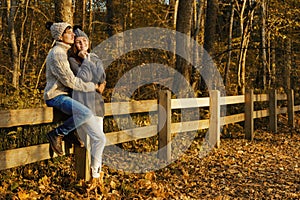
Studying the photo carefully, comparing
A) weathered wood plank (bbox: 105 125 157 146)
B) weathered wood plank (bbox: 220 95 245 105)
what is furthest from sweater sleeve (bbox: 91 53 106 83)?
weathered wood plank (bbox: 220 95 245 105)

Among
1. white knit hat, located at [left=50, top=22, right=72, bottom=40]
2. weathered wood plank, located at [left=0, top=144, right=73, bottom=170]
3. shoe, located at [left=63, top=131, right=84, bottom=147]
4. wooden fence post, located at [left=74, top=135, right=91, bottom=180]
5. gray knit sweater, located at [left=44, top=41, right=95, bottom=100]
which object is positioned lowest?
wooden fence post, located at [left=74, top=135, right=91, bottom=180]

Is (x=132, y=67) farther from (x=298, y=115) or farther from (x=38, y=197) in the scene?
(x=38, y=197)

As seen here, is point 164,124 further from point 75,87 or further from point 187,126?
point 75,87

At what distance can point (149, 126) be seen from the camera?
27.0ft

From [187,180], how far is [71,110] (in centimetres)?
258

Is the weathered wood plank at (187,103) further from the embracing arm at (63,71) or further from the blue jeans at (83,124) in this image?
the embracing arm at (63,71)

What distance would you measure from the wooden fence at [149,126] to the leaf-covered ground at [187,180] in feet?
1.20

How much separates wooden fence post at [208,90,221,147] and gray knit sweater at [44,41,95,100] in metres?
5.18

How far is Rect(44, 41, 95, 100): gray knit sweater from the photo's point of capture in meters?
→ 5.57

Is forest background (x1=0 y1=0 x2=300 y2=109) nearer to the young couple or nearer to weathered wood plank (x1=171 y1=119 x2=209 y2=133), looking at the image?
the young couple

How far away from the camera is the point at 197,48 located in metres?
14.9

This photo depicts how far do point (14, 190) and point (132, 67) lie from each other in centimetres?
975

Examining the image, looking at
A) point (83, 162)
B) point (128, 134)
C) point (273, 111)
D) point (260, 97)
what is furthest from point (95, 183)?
point (273, 111)

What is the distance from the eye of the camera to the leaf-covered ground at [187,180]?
5.86 m
